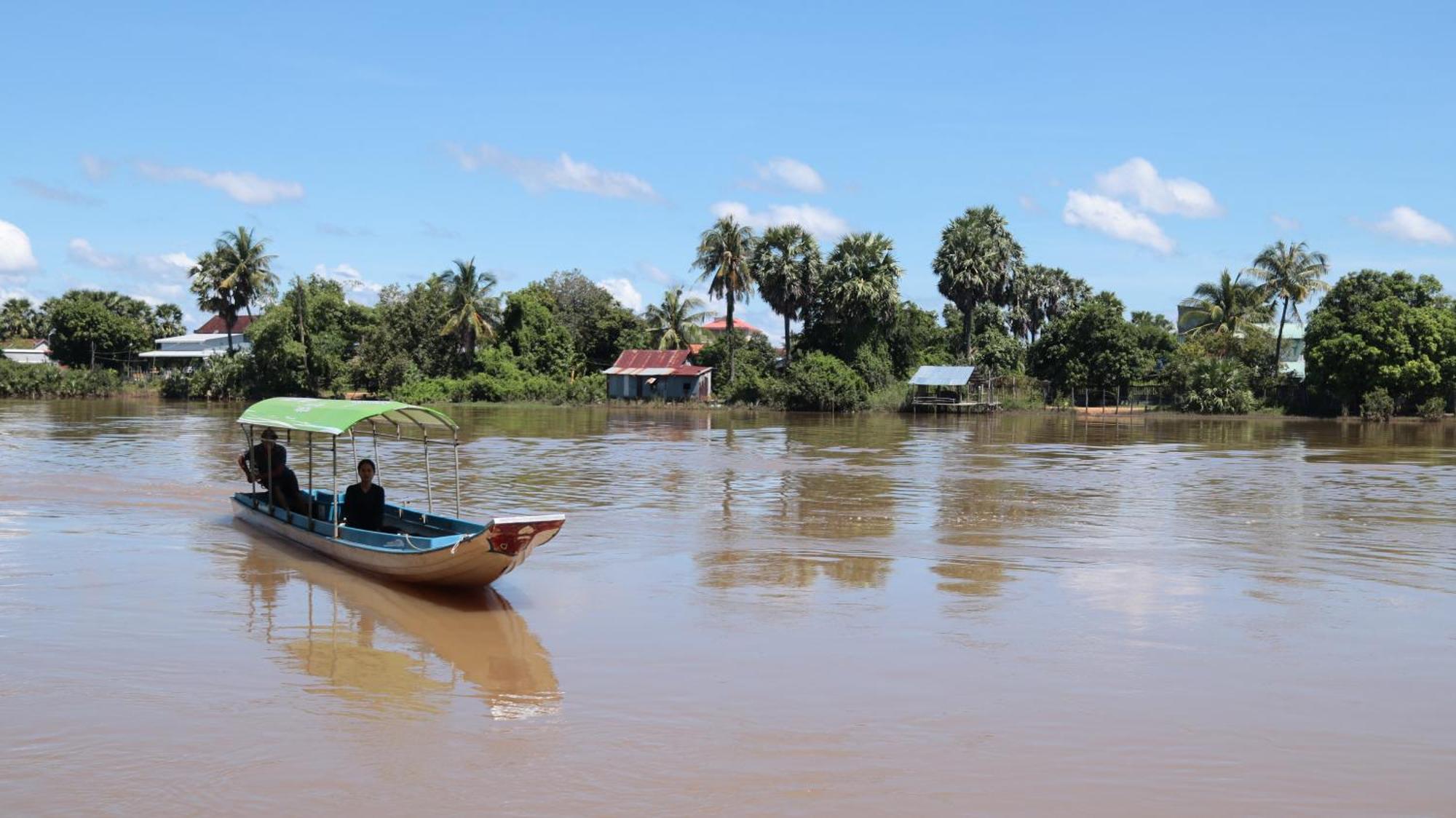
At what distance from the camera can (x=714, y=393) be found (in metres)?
64.0

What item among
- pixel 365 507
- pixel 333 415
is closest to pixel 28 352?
pixel 333 415

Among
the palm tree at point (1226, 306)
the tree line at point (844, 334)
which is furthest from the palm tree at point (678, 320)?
the palm tree at point (1226, 306)

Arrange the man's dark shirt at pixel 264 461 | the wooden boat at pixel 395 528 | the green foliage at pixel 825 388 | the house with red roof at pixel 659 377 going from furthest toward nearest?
the house with red roof at pixel 659 377 < the green foliage at pixel 825 388 < the man's dark shirt at pixel 264 461 < the wooden boat at pixel 395 528

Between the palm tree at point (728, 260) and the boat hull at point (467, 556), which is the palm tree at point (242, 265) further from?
the boat hull at point (467, 556)

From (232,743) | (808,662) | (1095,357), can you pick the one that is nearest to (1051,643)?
(808,662)

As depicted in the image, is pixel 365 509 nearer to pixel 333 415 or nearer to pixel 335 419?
pixel 335 419

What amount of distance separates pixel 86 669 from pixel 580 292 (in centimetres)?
7156

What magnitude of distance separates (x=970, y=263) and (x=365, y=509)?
47.9 meters

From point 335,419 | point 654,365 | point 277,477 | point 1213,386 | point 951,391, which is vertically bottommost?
point 277,477

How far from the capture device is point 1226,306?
59.3m

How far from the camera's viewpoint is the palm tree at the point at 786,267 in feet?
199

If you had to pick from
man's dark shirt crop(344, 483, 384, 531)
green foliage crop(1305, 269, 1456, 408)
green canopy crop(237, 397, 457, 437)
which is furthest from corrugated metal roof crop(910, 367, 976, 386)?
man's dark shirt crop(344, 483, 384, 531)

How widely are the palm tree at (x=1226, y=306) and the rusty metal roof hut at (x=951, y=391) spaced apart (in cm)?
1203

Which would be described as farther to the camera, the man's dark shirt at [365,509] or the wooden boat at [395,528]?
the man's dark shirt at [365,509]
